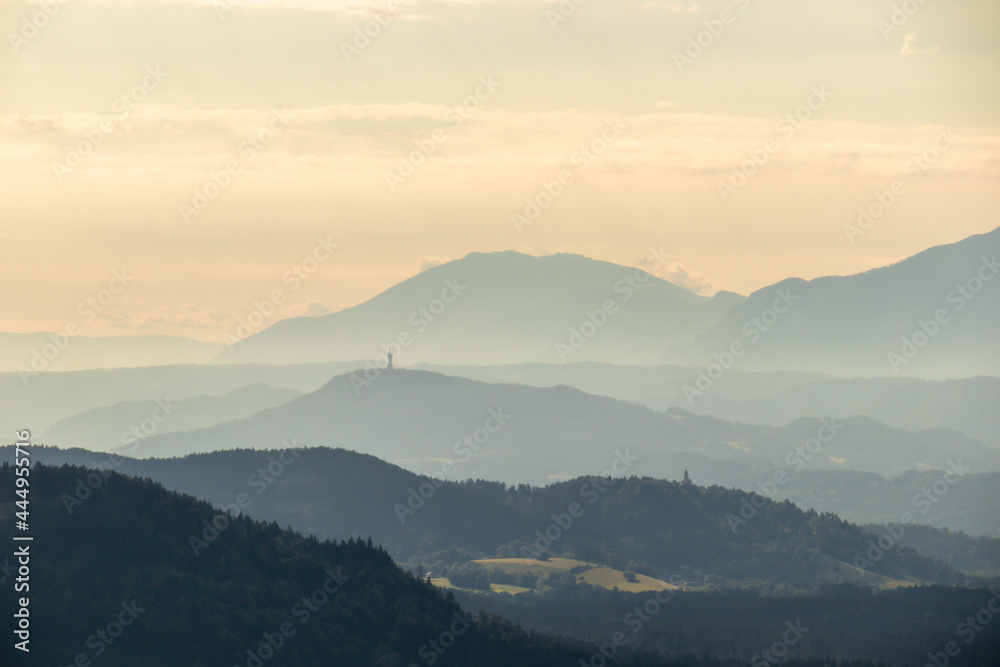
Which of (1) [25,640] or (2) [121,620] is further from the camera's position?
(2) [121,620]

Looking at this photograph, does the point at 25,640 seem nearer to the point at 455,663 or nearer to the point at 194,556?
the point at 194,556

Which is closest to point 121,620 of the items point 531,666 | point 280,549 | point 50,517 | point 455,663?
point 50,517

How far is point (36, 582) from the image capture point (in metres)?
147

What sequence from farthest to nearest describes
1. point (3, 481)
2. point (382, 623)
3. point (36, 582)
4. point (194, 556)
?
point (382, 623)
point (194, 556)
point (3, 481)
point (36, 582)

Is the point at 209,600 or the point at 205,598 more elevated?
the point at 205,598

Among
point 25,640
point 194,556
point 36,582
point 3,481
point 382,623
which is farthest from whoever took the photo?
point 382,623

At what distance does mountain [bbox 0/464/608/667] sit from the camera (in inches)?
5832

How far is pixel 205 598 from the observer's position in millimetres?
163250

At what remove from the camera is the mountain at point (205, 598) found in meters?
148

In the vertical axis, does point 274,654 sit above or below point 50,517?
below

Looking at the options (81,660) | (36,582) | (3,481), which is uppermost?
(3,481)

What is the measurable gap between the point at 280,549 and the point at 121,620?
1522 inches

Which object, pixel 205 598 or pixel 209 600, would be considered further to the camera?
pixel 209 600

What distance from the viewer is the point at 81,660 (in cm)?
14000
